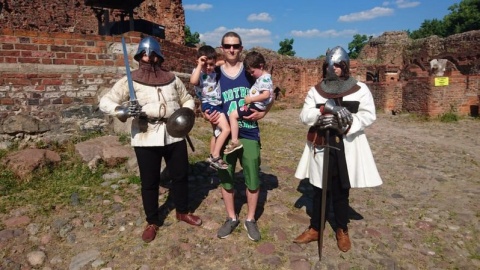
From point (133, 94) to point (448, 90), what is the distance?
41.5ft

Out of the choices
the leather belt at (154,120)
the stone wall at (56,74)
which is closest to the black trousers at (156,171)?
the leather belt at (154,120)

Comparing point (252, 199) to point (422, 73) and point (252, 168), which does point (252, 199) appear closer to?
point (252, 168)

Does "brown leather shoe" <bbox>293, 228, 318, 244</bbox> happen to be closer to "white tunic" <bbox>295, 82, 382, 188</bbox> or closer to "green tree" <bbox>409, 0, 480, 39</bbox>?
"white tunic" <bbox>295, 82, 382, 188</bbox>

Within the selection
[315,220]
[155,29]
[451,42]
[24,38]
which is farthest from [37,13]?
[451,42]

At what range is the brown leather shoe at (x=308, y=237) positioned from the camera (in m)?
3.09

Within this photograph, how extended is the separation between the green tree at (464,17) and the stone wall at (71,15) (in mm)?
32507

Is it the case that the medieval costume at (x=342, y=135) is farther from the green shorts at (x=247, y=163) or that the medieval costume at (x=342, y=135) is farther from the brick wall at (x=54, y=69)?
the brick wall at (x=54, y=69)

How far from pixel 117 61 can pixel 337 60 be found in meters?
3.99

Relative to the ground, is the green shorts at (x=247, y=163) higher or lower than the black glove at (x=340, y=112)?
lower

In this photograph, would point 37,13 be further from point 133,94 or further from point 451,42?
point 451,42

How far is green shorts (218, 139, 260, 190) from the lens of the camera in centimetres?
302

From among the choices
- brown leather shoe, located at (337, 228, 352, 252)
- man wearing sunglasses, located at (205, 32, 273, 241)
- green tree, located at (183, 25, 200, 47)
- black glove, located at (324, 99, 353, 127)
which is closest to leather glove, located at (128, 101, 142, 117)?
man wearing sunglasses, located at (205, 32, 273, 241)

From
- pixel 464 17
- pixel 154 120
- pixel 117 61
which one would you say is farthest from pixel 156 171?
pixel 464 17

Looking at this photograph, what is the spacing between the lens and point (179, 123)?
9.73ft
